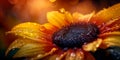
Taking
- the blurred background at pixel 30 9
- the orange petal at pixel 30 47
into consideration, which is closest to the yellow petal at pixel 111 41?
the orange petal at pixel 30 47

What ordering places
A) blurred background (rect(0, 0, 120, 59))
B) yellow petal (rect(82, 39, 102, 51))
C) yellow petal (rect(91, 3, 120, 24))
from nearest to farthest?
yellow petal (rect(82, 39, 102, 51)) < yellow petal (rect(91, 3, 120, 24)) < blurred background (rect(0, 0, 120, 59))

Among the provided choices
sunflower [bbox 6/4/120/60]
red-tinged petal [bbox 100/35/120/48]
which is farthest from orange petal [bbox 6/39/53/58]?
red-tinged petal [bbox 100/35/120/48]

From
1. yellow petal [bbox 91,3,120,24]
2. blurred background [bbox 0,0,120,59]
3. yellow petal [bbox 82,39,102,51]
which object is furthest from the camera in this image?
blurred background [bbox 0,0,120,59]

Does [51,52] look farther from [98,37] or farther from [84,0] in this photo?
[84,0]

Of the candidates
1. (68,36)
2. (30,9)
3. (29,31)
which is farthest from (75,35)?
(30,9)

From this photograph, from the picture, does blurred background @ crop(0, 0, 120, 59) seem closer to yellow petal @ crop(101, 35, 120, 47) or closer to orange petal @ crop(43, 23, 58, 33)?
orange petal @ crop(43, 23, 58, 33)

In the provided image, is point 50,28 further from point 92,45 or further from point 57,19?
point 92,45
